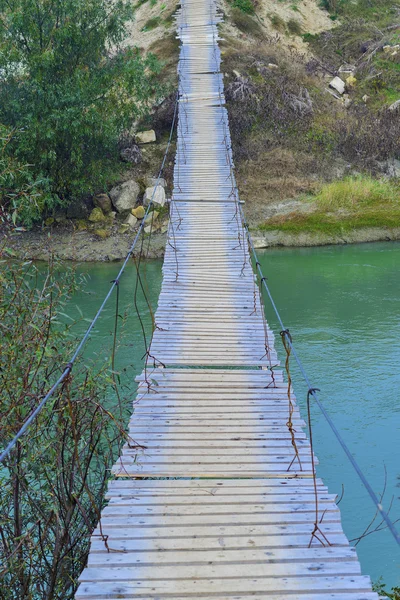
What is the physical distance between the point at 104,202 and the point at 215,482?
12.7 m

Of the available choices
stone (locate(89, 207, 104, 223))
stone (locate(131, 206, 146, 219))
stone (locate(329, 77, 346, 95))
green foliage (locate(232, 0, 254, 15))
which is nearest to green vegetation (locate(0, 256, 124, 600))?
stone (locate(131, 206, 146, 219))

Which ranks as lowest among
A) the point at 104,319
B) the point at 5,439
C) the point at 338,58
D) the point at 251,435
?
the point at 104,319

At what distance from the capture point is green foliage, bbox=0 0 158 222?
45.3 ft

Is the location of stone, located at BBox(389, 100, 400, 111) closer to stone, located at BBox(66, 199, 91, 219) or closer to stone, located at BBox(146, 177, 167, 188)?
A: stone, located at BBox(146, 177, 167, 188)

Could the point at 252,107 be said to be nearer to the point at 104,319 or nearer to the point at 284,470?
the point at 104,319

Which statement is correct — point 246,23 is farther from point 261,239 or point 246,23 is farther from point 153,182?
point 261,239

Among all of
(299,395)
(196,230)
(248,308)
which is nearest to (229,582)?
(248,308)

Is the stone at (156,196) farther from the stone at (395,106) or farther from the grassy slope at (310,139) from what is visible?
the stone at (395,106)

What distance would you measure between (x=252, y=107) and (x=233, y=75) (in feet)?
4.26

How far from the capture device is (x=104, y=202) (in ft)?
52.9

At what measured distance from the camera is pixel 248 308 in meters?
7.35

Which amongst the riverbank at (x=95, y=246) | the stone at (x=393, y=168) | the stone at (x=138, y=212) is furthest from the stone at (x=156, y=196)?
the stone at (x=393, y=168)

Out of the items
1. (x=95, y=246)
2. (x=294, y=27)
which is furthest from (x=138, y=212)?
(x=294, y=27)

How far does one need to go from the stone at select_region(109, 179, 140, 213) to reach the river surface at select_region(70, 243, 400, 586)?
1991 millimetres
